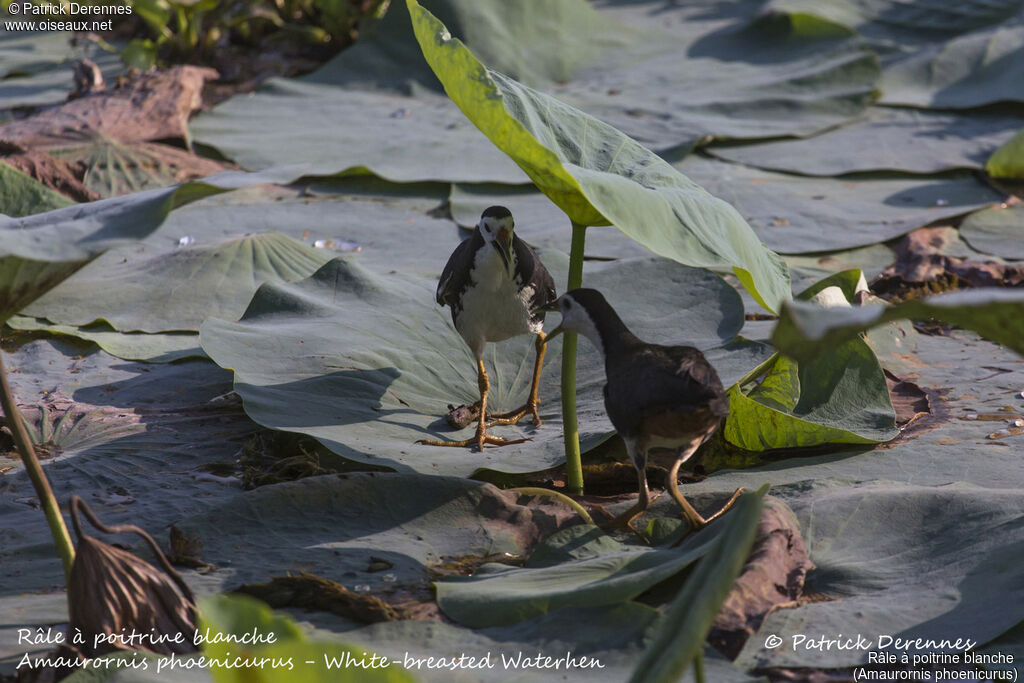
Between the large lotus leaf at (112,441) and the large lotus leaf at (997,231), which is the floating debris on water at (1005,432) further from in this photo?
the large lotus leaf at (112,441)

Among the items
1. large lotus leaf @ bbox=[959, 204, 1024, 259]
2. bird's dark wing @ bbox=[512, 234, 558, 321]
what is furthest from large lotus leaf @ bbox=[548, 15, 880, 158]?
bird's dark wing @ bbox=[512, 234, 558, 321]

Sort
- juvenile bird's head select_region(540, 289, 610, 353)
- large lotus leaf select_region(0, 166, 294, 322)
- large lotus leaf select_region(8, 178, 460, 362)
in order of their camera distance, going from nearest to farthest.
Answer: large lotus leaf select_region(0, 166, 294, 322) < juvenile bird's head select_region(540, 289, 610, 353) < large lotus leaf select_region(8, 178, 460, 362)

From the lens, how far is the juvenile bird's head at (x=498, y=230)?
2420 mm

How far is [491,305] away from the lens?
95.3 inches

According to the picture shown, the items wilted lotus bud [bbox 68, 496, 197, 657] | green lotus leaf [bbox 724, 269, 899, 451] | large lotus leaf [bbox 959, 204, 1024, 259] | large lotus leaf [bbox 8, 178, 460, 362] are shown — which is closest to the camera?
wilted lotus bud [bbox 68, 496, 197, 657]

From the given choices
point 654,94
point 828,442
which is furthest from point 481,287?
point 654,94

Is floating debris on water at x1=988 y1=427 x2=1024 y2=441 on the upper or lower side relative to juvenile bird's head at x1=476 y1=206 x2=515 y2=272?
lower

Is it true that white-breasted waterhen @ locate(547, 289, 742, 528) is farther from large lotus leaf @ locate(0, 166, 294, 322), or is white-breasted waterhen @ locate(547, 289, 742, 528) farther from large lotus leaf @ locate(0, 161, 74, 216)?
large lotus leaf @ locate(0, 161, 74, 216)

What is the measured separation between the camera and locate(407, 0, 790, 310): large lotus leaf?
1663 mm

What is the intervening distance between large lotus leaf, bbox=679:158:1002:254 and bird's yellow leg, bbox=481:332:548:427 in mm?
1255

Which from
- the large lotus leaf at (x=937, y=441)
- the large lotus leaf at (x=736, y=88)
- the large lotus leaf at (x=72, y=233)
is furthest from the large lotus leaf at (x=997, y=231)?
the large lotus leaf at (x=72, y=233)

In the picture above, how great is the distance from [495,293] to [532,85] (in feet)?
8.07

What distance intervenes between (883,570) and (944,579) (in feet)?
0.31

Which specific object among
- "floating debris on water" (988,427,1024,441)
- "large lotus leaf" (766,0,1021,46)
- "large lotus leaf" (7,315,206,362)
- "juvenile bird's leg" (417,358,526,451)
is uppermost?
"large lotus leaf" (766,0,1021,46)
